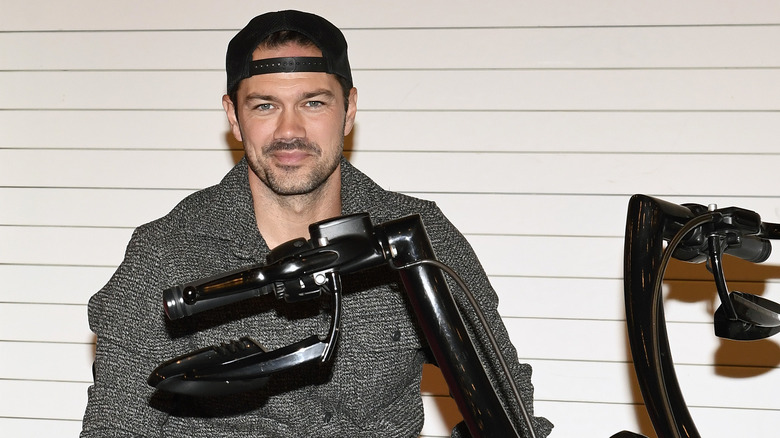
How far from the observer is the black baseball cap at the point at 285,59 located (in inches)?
78.0

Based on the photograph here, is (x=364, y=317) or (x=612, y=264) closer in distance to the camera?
(x=364, y=317)

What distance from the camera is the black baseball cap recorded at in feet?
6.50

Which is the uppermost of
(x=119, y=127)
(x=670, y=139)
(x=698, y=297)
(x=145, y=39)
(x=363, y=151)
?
(x=145, y=39)

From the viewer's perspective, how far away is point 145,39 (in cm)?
284

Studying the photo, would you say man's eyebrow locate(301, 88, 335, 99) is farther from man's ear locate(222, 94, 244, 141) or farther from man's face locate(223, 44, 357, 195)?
man's ear locate(222, 94, 244, 141)

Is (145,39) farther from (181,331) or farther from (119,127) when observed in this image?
(181,331)

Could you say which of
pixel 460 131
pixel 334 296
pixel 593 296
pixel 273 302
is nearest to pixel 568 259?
pixel 593 296

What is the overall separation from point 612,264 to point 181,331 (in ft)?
4.49

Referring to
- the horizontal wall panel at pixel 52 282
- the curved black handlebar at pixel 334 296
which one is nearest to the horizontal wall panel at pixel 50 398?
the horizontal wall panel at pixel 52 282

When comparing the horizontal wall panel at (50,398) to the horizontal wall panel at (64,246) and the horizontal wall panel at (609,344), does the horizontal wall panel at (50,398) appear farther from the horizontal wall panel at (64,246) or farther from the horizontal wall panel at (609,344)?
the horizontal wall panel at (609,344)

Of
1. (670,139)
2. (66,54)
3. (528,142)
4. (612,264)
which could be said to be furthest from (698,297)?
(66,54)

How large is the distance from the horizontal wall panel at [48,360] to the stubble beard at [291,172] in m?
1.25

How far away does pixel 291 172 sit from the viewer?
6.54 feet

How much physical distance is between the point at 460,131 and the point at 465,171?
4.8 inches
